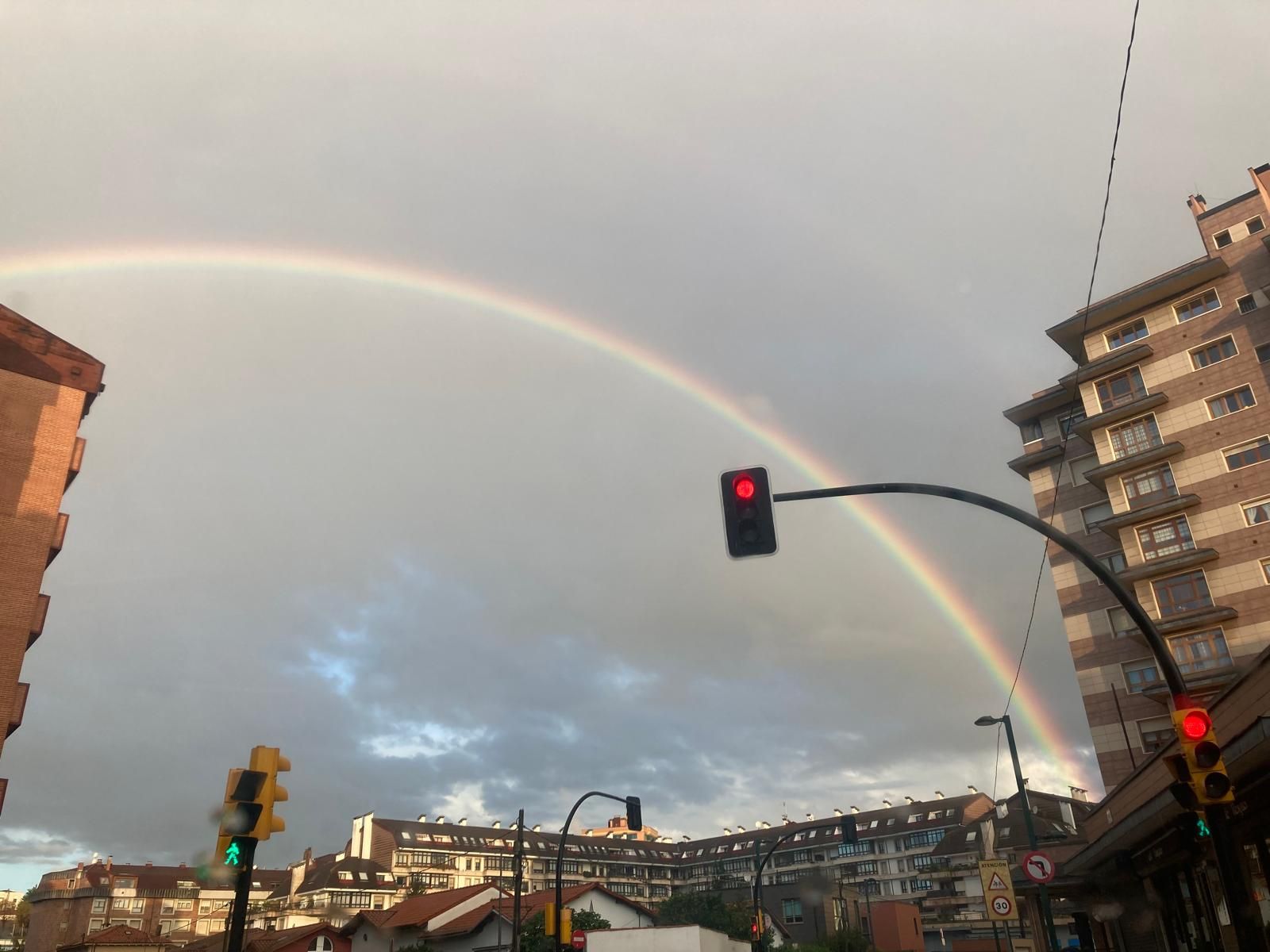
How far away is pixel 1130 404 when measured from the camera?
1683 inches

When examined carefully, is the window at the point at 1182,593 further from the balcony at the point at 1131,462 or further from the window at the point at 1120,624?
the balcony at the point at 1131,462

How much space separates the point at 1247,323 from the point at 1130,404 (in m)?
6.11

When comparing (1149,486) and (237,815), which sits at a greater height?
(1149,486)

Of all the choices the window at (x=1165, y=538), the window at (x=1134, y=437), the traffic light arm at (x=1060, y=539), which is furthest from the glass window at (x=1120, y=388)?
the traffic light arm at (x=1060, y=539)

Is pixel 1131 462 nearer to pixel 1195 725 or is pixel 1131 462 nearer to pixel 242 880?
pixel 1195 725

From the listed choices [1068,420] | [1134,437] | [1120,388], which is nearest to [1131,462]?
[1134,437]

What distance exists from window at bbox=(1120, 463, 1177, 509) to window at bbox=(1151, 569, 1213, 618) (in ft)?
12.3

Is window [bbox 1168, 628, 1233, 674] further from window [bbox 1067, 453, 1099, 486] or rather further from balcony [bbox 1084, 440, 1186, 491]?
window [bbox 1067, 453, 1099, 486]

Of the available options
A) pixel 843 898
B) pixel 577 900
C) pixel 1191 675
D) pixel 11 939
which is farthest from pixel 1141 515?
pixel 11 939

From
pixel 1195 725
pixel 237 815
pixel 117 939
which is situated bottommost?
pixel 117 939

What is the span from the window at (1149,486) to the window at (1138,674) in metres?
7.99

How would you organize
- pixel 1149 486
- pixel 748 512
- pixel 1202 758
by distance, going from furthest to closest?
pixel 1149 486 → pixel 748 512 → pixel 1202 758

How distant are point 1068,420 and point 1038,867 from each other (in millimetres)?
33670

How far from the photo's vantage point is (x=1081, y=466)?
1938 inches
